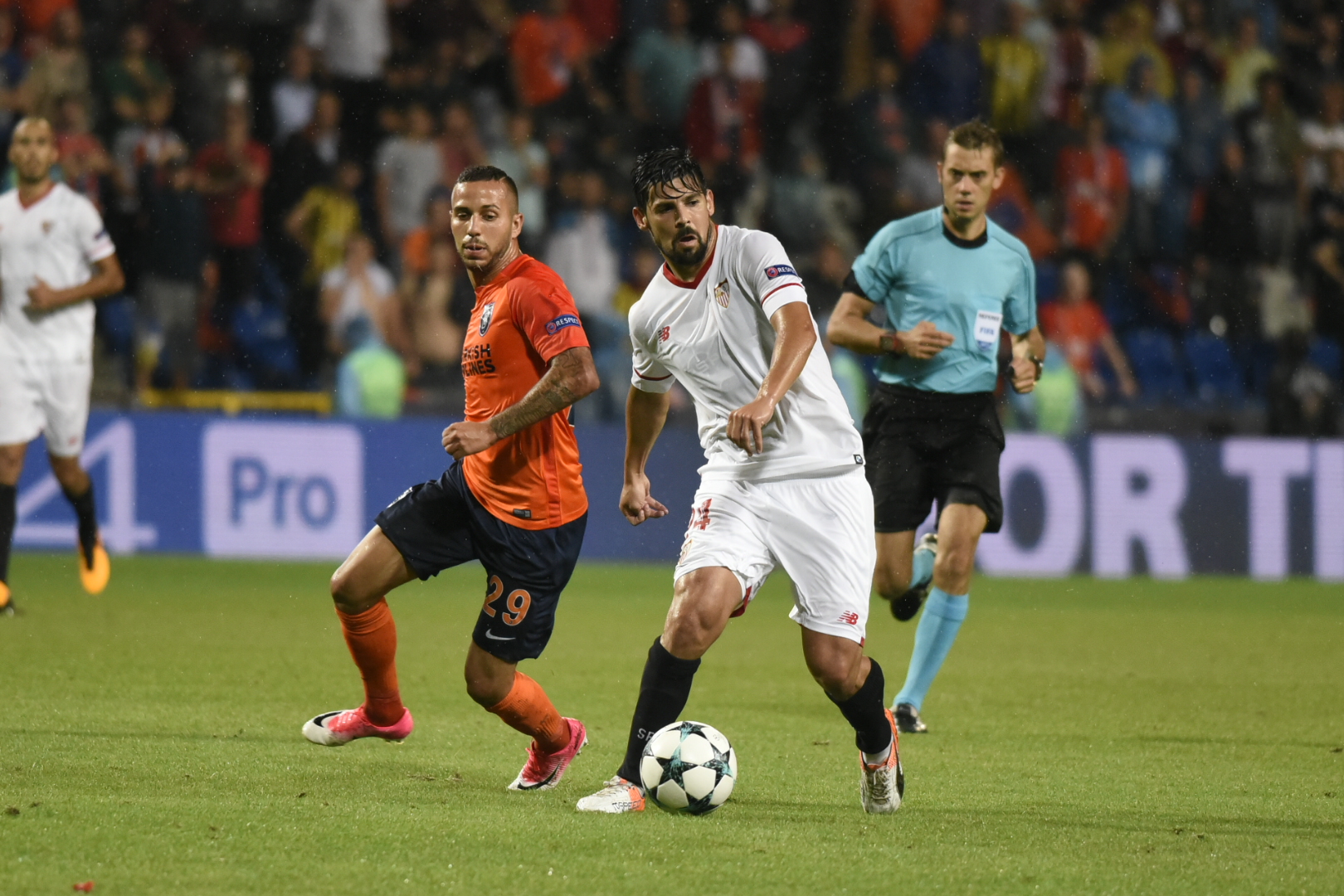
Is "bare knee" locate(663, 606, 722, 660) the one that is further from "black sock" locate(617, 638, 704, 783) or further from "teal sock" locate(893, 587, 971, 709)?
"teal sock" locate(893, 587, 971, 709)

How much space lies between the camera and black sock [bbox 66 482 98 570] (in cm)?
984

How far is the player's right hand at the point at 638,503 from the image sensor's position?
210 inches

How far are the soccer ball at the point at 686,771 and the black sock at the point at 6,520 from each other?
564 cm

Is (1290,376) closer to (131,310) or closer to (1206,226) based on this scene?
(1206,226)

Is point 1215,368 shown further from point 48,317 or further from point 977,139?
point 48,317

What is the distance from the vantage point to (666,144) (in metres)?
15.5

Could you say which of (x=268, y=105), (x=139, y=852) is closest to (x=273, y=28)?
(x=268, y=105)

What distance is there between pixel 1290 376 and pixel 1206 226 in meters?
2.30

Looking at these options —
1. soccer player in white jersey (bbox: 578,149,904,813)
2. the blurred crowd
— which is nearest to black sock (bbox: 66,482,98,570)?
the blurred crowd

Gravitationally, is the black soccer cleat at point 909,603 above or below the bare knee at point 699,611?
below

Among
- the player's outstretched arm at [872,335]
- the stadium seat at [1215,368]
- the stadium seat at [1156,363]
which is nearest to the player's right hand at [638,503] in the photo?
the player's outstretched arm at [872,335]

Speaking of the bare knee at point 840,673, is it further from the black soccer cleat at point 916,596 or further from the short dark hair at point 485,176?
the black soccer cleat at point 916,596

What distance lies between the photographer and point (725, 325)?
5.07 m

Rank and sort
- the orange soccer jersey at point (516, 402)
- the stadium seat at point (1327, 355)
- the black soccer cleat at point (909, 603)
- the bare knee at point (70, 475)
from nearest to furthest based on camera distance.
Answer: the orange soccer jersey at point (516, 402), the black soccer cleat at point (909, 603), the bare knee at point (70, 475), the stadium seat at point (1327, 355)
